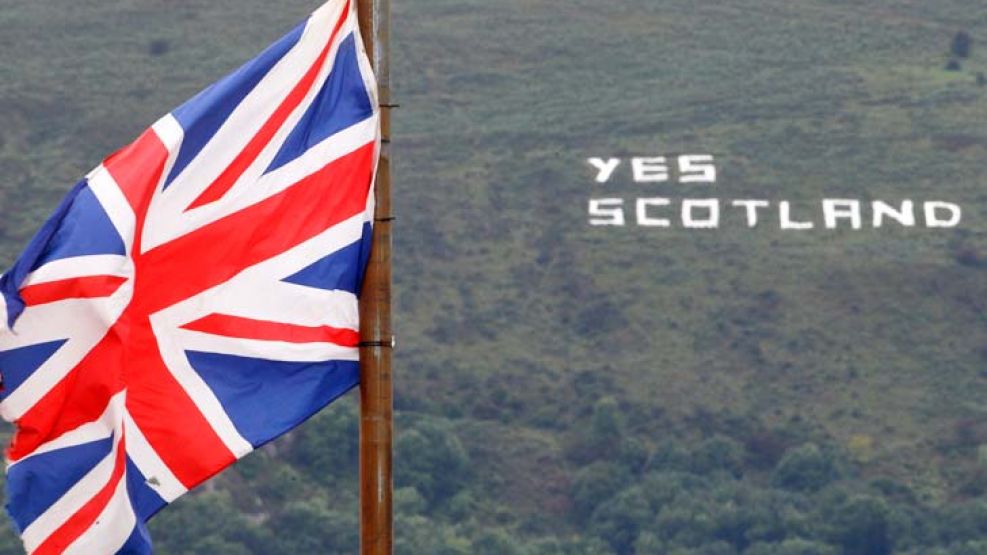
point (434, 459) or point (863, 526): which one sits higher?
point (434, 459)

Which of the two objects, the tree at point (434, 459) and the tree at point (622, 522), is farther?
the tree at point (434, 459)

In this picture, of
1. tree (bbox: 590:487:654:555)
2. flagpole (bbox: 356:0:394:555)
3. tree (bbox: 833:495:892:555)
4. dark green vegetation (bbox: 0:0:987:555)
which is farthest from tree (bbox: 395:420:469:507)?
flagpole (bbox: 356:0:394:555)

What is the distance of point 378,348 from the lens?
9.36m

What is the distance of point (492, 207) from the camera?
11000cm

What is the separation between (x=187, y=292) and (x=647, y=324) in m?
92.7

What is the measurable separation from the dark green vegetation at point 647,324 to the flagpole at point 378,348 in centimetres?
8099

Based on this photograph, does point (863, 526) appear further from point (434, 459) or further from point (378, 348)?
point (378, 348)

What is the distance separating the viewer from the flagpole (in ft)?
29.9

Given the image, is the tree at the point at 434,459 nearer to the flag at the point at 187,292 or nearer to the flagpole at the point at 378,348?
the flag at the point at 187,292

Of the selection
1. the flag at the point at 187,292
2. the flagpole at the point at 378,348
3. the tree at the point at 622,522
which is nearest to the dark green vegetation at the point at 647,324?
the tree at the point at 622,522

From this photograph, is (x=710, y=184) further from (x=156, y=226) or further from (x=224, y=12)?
(x=156, y=226)

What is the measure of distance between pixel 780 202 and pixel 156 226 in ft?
341

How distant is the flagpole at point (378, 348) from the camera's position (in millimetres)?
9117

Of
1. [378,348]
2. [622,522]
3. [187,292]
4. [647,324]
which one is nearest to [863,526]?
[622,522]
